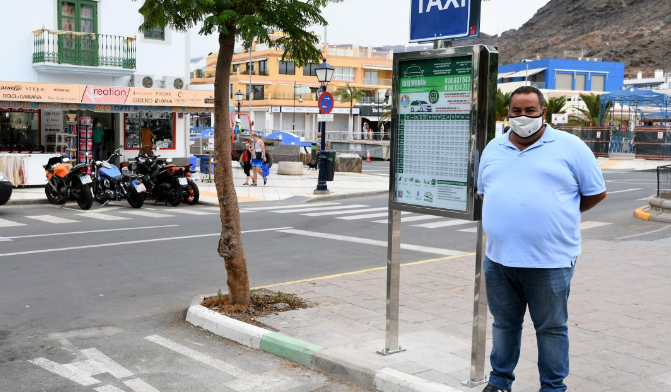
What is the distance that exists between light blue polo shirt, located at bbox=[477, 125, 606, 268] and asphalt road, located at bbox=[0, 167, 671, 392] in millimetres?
1880

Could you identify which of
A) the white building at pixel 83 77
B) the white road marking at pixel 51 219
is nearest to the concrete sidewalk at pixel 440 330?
the white road marking at pixel 51 219

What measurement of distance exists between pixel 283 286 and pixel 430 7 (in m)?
4.00

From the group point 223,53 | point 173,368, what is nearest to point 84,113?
point 223,53

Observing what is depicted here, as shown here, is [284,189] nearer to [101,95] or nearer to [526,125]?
[101,95]

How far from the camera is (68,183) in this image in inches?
698

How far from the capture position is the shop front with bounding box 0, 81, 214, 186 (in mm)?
21297

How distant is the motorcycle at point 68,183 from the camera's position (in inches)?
675

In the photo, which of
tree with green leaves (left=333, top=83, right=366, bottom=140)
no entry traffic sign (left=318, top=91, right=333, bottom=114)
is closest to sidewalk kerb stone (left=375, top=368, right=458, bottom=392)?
no entry traffic sign (left=318, top=91, right=333, bottom=114)

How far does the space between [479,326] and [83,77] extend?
23.0m

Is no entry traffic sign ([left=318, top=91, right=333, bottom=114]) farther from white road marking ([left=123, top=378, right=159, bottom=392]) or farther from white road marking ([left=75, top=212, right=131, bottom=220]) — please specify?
white road marking ([left=123, top=378, right=159, bottom=392])

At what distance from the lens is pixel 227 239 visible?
23.3 ft

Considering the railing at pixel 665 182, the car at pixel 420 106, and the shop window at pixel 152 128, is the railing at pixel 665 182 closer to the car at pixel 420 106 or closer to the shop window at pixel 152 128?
the car at pixel 420 106

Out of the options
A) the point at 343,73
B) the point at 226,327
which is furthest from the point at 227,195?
the point at 343,73

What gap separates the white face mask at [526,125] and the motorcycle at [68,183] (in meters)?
14.5
